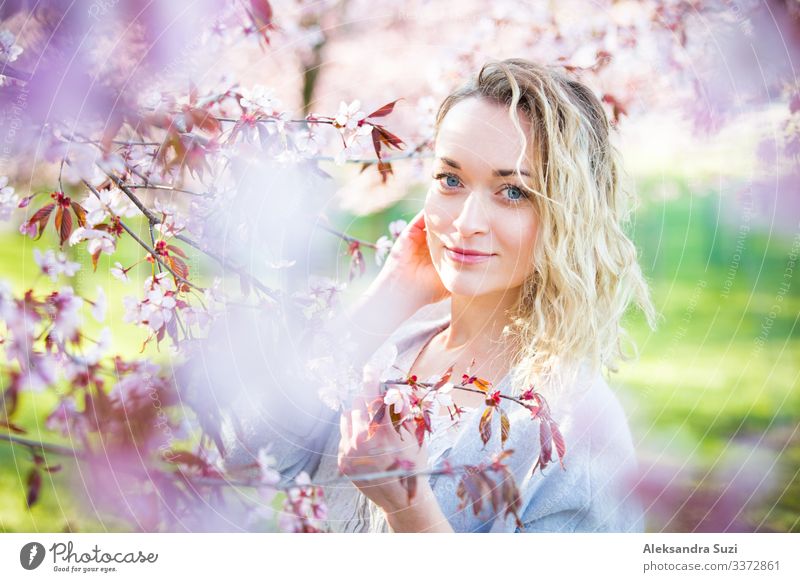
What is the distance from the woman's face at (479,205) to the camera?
2.91 feet

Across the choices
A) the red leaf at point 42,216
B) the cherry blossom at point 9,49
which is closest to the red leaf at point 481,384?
the red leaf at point 42,216

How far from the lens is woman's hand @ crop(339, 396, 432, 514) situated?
926 millimetres

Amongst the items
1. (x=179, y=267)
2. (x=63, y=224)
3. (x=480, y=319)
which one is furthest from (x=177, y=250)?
(x=480, y=319)

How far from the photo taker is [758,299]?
105 centimetres

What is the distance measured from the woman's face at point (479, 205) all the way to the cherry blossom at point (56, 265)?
0.40 meters

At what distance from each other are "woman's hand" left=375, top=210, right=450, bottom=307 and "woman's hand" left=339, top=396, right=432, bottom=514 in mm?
140

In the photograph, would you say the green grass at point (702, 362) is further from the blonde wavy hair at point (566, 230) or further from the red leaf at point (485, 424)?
the red leaf at point (485, 424)

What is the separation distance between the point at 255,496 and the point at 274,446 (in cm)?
6

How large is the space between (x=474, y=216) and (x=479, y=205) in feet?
0.04

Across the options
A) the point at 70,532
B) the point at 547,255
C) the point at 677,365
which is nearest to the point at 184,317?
the point at 70,532

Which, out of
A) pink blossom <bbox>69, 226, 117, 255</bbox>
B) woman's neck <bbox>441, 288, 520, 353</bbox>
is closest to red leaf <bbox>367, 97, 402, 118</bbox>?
woman's neck <bbox>441, 288, 520, 353</bbox>

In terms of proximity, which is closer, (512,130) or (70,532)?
(512,130)

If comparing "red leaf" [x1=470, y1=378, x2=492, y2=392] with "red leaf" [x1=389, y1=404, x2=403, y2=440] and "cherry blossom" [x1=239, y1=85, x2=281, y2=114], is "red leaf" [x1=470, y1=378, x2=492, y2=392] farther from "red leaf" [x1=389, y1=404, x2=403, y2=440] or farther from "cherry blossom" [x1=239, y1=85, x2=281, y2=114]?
"cherry blossom" [x1=239, y1=85, x2=281, y2=114]
